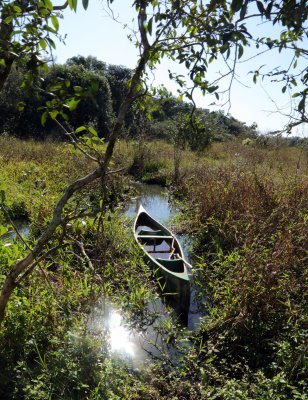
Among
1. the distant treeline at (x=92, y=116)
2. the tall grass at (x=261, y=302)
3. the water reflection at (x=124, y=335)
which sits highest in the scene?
the distant treeline at (x=92, y=116)

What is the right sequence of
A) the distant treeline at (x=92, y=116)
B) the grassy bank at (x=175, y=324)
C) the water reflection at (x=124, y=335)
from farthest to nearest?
the distant treeline at (x=92, y=116) < the water reflection at (x=124, y=335) < the grassy bank at (x=175, y=324)

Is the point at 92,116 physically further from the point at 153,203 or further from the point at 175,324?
the point at 175,324

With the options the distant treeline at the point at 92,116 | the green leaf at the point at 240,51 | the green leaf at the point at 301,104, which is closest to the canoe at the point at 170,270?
the distant treeline at the point at 92,116

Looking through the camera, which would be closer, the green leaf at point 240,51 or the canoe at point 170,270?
the green leaf at point 240,51

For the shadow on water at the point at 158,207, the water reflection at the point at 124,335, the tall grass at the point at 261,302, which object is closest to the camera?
the tall grass at the point at 261,302

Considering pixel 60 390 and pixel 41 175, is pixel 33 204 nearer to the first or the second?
pixel 41 175

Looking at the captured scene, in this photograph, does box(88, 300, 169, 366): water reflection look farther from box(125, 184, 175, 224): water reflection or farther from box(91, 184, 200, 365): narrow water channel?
box(125, 184, 175, 224): water reflection

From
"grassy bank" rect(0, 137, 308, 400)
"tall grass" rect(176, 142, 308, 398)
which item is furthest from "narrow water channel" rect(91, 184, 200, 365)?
"tall grass" rect(176, 142, 308, 398)

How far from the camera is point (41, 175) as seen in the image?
10148mm

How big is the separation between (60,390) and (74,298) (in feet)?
4.50

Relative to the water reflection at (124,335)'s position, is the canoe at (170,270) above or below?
above

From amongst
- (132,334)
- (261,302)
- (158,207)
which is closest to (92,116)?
(158,207)

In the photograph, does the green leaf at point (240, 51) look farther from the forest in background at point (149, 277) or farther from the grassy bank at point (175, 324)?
the grassy bank at point (175, 324)

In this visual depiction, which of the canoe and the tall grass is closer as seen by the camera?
the tall grass
